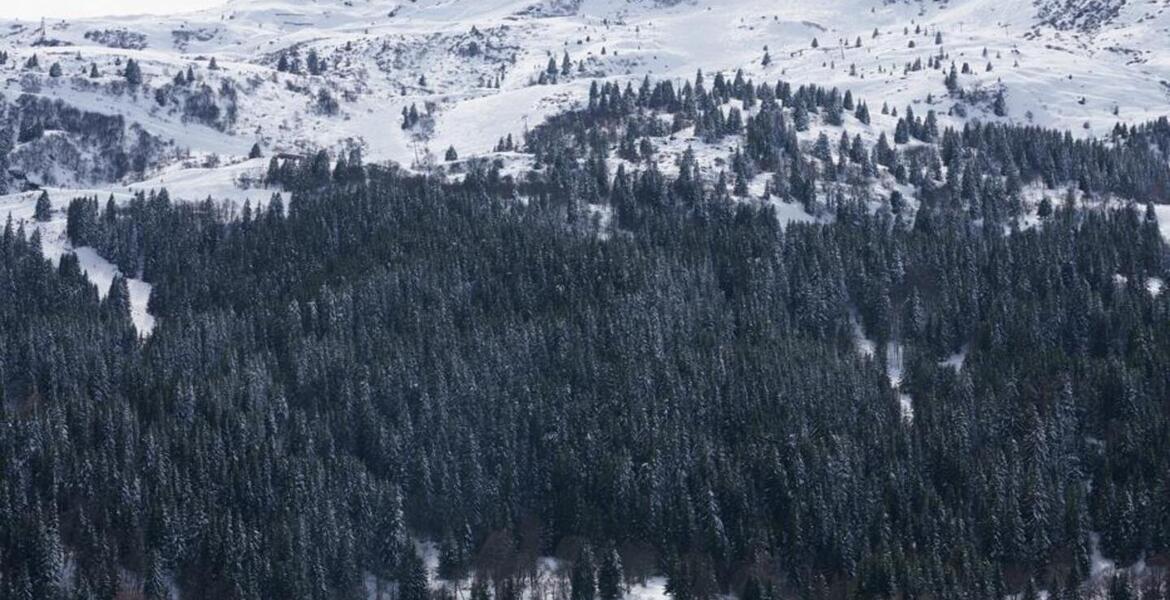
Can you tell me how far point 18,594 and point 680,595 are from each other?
80.0m

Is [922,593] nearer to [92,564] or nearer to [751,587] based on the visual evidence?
[751,587]

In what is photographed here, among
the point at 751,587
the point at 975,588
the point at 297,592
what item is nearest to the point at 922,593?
the point at 975,588

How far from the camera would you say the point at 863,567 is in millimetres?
198625

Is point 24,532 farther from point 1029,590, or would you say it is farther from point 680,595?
point 1029,590

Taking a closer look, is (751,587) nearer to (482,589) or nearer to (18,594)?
(482,589)

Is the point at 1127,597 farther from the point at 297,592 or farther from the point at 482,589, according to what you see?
the point at 297,592

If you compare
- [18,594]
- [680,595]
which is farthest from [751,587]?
[18,594]

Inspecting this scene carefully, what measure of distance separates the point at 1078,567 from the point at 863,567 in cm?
2655

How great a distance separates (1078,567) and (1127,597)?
9.32 m

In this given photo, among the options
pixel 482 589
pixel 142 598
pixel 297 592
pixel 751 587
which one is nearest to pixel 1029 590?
pixel 751 587

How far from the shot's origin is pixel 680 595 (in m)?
199

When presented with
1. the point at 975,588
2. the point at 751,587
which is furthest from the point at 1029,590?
the point at 751,587

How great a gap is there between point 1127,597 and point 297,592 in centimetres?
10030

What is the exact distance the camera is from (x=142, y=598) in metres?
197
